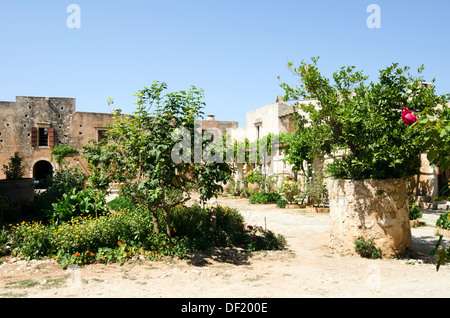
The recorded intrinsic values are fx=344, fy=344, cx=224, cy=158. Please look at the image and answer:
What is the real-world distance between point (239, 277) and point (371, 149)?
3.49 metres

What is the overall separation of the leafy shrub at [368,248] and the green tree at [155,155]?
299 cm

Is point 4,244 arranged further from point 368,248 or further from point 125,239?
point 368,248

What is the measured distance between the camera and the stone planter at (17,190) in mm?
10883

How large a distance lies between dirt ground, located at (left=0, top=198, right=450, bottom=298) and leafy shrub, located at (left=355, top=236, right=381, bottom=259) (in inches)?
7.6

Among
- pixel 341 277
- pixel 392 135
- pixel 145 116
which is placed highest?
pixel 145 116

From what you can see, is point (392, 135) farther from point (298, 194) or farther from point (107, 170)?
point (298, 194)

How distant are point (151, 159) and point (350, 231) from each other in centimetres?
432

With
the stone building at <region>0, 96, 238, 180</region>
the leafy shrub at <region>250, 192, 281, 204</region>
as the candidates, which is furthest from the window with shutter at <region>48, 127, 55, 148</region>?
the leafy shrub at <region>250, 192, 281, 204</region>

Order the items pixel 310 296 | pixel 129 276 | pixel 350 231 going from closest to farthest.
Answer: pixel 310 296 → pixel 129 276 → pixel 350 231

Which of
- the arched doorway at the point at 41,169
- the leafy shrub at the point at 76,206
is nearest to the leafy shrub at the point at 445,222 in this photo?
the leafy shrub at the point at 76,206

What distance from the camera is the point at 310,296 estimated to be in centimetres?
479

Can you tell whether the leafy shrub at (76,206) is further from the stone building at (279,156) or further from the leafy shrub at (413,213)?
the leafy shrub at (413,213)
